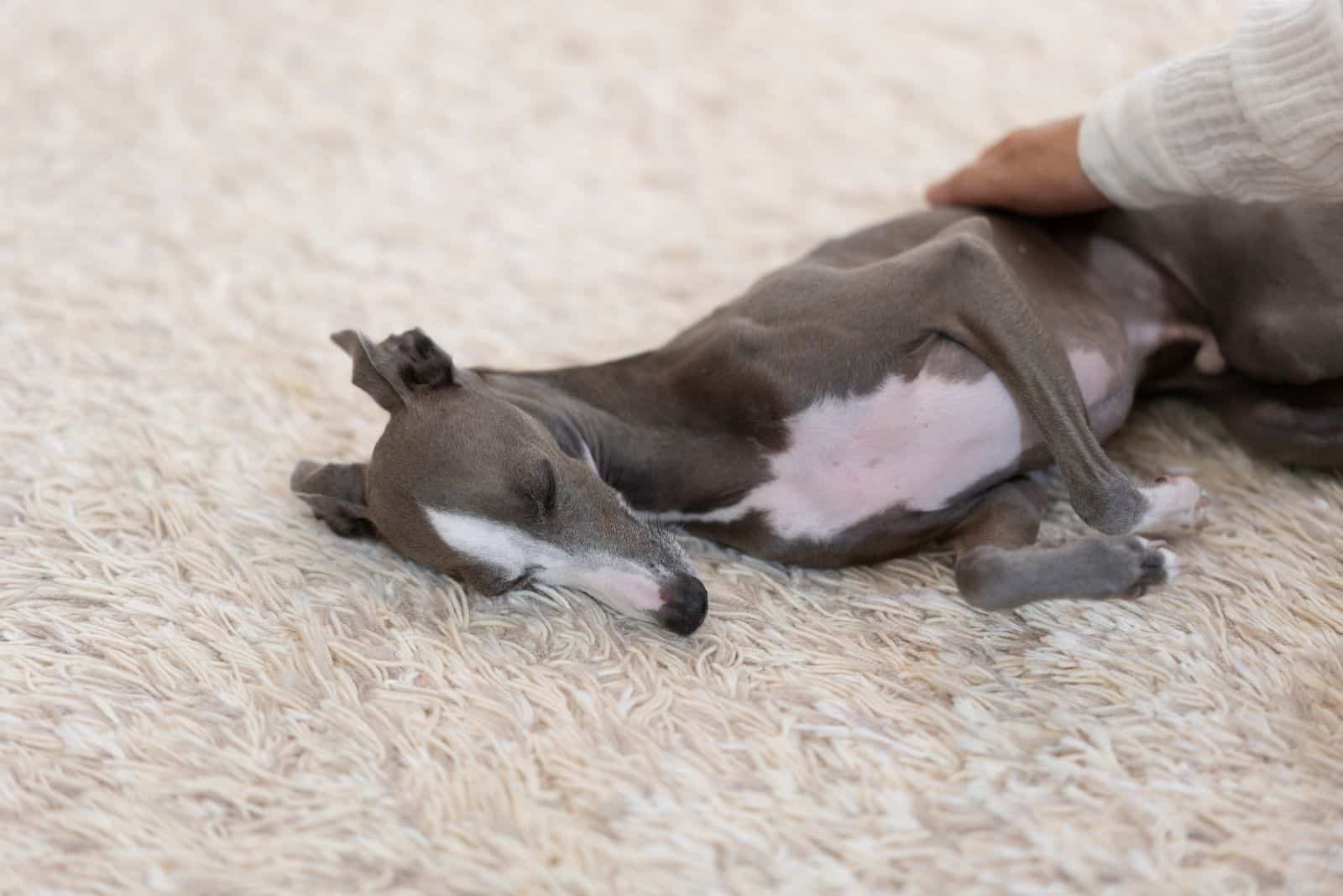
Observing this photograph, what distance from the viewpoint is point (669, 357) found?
2342 millimetres

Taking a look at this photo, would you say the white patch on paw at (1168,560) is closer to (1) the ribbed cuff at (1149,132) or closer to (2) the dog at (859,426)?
(2) the dog at (859,426)

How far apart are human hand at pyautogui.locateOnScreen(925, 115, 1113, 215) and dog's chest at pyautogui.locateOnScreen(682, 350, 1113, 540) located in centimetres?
46

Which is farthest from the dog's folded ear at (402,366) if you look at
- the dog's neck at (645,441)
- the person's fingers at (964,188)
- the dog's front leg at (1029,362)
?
the person's fingers at (964,188)

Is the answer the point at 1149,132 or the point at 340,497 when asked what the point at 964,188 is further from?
the point at 340,497

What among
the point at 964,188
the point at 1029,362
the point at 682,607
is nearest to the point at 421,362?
the point at 682,607

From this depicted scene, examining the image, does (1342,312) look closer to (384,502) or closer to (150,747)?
(384,502)

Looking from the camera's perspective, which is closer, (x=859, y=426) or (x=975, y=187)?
(x=859, y=426)

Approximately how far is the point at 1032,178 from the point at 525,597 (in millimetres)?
1238

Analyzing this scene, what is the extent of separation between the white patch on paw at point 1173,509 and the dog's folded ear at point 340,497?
129 centimetres

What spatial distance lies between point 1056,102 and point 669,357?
1.61 meters

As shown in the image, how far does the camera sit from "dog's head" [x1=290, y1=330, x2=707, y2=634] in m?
2.01

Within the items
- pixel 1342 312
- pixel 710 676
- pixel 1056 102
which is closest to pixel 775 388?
pixel 710 676

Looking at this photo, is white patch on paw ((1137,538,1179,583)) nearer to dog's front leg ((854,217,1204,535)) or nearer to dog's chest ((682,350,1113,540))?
dog's front leg ((854,217,1204,535))

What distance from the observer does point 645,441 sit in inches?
89.6
